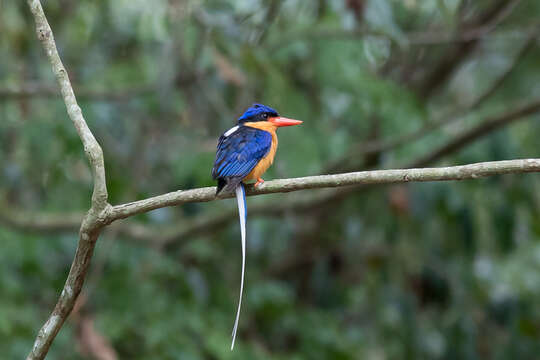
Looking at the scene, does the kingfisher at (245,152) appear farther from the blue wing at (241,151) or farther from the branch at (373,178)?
the branch at (373,178)

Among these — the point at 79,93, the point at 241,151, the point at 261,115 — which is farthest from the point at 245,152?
the point at 79,93

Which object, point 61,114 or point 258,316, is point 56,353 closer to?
point 61,114

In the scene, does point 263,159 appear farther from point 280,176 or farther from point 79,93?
point 79,93

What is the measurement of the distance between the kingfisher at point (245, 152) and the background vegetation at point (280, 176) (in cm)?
83

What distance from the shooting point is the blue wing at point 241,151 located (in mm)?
3070

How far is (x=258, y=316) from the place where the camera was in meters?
7.06

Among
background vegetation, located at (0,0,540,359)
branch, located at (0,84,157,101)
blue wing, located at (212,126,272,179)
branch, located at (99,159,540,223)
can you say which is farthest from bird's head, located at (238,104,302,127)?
branch, located at (0,84,157,101)

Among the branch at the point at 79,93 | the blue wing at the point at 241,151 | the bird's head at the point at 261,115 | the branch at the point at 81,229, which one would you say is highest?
the branch at the point at 79,93

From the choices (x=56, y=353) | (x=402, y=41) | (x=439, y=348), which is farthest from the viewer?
(x=439, y=348)

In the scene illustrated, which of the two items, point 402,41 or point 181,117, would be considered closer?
point 402,41

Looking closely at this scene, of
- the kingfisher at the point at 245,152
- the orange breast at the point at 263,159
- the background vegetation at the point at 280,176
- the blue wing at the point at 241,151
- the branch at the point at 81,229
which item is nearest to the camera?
the branch at the point at 81,229

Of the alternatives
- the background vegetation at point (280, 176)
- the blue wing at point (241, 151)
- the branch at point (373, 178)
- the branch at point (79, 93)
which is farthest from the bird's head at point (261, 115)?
the branch at point (79, 93)

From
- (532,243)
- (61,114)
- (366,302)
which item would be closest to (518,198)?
(532,243)

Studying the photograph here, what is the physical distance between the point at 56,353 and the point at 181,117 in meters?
2.73
